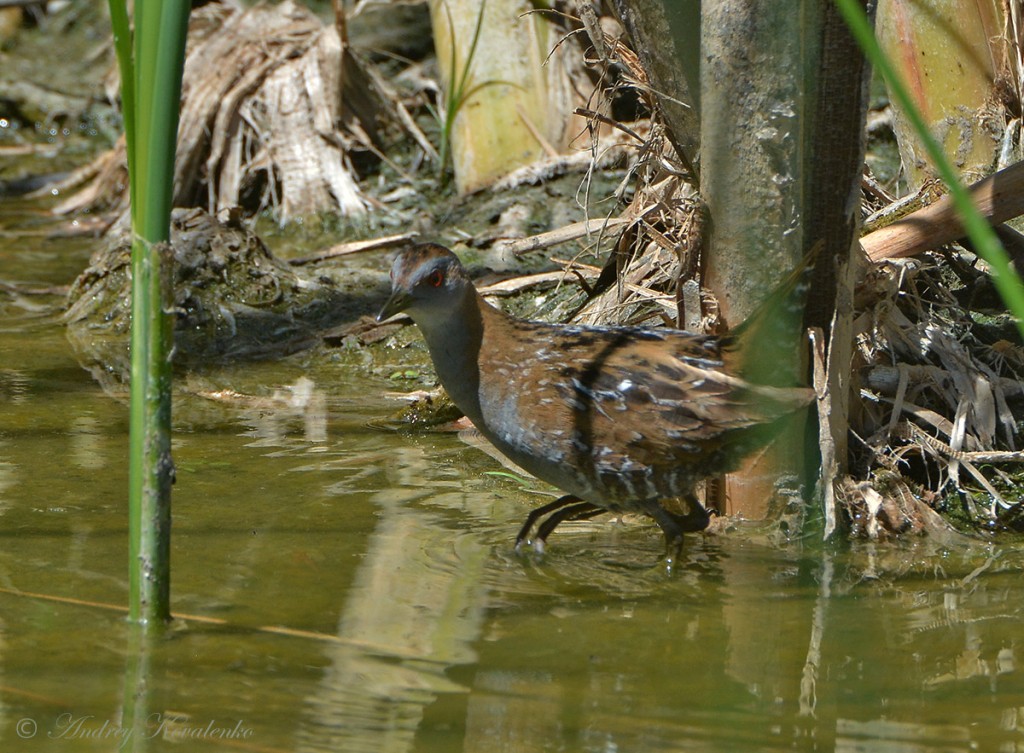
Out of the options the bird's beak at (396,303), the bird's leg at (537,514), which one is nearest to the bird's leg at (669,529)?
the bird's leg at (537,514)

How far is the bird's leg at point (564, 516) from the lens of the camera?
12.3 ft

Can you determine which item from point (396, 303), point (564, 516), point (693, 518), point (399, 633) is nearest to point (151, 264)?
point (399, 633)

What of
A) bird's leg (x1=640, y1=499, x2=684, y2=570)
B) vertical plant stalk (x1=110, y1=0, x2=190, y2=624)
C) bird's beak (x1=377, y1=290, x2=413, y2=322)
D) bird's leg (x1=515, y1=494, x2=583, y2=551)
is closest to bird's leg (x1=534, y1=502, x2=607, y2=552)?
bird's leg (x1=515, y1=494, x2=583, y2=551)

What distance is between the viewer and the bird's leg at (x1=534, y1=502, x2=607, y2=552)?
12.3 ft

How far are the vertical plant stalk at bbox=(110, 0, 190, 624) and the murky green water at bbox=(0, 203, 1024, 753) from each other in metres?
0.30

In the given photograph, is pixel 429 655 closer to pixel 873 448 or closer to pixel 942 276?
pixel 873 448

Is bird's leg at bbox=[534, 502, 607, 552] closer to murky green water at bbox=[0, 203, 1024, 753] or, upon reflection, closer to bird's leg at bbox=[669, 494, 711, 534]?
murky green water at bbox=[0, 203, 1024, 753]

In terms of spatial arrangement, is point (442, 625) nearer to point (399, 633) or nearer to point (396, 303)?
point (399, 633)

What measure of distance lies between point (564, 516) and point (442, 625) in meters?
0.90

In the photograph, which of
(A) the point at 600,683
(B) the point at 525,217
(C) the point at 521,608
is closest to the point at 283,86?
(B) the point at 525,217

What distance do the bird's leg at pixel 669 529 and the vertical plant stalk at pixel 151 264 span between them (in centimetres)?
146

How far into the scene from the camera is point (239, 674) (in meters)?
2.69

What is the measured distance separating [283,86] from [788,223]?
195 inches

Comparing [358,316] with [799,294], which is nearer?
[799,294]
